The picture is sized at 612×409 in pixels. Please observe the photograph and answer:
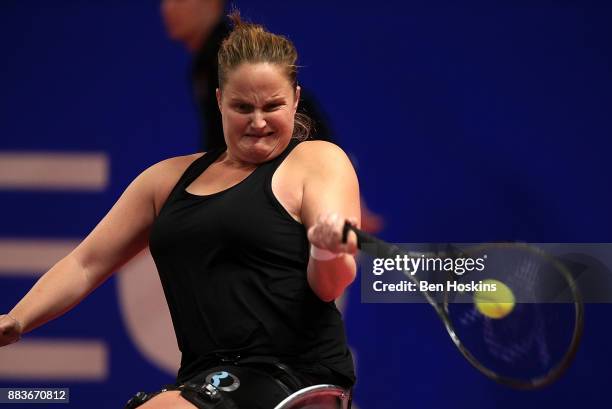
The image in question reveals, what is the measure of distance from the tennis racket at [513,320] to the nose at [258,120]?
32cm

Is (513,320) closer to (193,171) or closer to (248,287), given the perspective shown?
(248,287)

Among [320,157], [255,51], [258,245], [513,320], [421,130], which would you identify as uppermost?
[421,130]

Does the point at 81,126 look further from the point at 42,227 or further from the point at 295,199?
the point at 295,199

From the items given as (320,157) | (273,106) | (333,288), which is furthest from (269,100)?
(333,288)

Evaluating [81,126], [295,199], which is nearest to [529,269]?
[295,199]

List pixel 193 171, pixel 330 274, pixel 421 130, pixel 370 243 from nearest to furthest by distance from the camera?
pixel 370 243 < pixel 330 274 < pixel 193 171 < pixel 421 130

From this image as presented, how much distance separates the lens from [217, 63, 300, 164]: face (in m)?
1.61

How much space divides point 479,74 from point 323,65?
40 cm

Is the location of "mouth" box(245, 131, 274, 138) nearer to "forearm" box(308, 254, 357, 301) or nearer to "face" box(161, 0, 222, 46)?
"forearm" box(308, 254, 357, 301)

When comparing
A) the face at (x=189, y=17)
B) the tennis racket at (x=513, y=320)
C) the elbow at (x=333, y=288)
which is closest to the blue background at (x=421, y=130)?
the face at (x=189, y=17)

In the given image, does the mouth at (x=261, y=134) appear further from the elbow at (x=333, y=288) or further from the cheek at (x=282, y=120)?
the elbow at (x=333, y=288)

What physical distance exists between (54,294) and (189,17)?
3.29 feet

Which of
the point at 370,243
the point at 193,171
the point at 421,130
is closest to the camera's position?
the point at 370,243

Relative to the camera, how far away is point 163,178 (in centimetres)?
179
